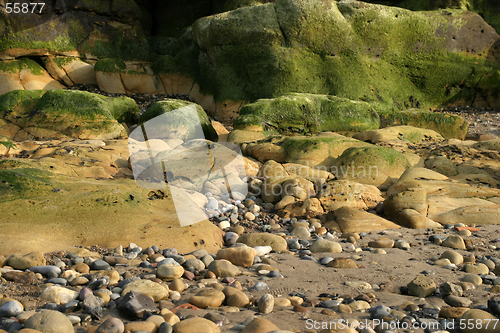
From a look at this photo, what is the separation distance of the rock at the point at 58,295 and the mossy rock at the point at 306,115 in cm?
782

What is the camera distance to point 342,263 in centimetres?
336

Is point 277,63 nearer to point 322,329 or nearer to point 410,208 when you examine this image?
point 410,208

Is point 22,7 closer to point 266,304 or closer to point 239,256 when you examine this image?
point 239,256

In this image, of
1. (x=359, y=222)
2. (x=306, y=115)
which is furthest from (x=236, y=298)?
(x=306, y=115)

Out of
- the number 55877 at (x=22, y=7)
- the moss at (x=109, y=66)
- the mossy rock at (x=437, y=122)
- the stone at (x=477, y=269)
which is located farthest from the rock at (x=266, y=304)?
the number 55877 at (x=22, y=7)

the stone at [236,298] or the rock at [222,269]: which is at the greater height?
the stone at [236,298]

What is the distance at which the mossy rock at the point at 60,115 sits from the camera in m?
9.17

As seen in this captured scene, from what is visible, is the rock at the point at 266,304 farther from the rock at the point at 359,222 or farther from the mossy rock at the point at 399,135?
the mossy rock at the point at 399,135

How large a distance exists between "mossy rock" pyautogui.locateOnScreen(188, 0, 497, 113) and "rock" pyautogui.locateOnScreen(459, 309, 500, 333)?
39.1 ft

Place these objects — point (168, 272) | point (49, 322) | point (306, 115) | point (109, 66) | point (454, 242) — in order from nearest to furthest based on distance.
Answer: point (49, 322), point (168, 272), point (454, 242), point (306, 115), point (109, 66)

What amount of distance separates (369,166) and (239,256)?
4033 millimetres

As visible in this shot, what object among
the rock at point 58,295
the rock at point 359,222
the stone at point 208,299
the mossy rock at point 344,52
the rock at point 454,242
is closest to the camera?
the rock at point 58,295

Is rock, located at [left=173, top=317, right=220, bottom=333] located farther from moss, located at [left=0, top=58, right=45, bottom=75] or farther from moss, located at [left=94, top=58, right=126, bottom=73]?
moss, located at [left=0, top=58, right=45, bottom=75]

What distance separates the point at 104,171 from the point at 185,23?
1664 cm
